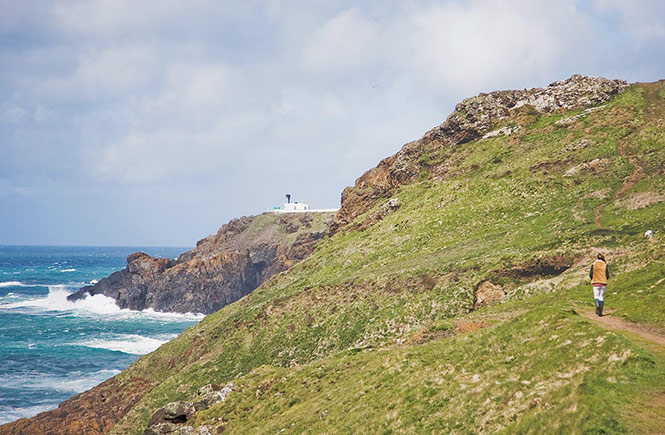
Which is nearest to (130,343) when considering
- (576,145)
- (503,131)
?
(503,131)

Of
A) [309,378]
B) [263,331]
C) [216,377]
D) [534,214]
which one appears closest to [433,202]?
[534,214]

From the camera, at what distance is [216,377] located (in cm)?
5494

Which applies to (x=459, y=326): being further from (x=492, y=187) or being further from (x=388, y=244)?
(x=492, y=187)

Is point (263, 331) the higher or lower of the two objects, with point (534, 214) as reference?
lower

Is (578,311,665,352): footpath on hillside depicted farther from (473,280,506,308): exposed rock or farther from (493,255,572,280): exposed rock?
(493,255,572,280): exposed rock

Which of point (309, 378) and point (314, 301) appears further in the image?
point (314, 301)

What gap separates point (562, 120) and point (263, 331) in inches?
2540

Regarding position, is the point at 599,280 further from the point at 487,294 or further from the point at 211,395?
the point at 211,395

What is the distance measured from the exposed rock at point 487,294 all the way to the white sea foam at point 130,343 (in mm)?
82243

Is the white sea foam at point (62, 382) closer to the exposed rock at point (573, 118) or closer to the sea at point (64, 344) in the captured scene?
the sea at point (64, 344)

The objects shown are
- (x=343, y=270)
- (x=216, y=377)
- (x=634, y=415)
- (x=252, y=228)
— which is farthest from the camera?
(x=252, y=228)

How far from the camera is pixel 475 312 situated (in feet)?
129

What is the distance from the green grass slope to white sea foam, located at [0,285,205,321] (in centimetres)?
8326

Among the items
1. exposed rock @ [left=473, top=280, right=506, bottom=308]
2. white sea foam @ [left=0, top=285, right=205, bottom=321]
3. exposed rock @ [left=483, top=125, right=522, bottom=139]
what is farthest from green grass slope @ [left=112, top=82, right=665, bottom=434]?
white sea foam @ [left=0, top=285, right=205, bottom=321]
